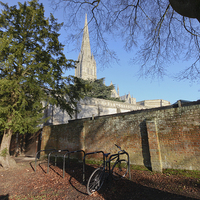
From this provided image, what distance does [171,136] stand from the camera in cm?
534

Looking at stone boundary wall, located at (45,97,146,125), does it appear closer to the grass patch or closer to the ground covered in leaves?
the ground covered in leaves

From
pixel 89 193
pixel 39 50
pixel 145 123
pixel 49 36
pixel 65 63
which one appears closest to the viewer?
pixel 89 193

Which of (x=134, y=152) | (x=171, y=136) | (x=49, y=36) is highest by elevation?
(x=49, y=36)

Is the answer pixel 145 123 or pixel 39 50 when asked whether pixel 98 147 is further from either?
pixel 39 50

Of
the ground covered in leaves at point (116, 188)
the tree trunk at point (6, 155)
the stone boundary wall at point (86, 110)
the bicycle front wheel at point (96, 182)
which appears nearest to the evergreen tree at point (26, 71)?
the tree trunk at point (6, 155)

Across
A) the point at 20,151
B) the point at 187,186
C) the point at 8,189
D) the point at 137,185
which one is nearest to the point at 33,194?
the point at 8,189

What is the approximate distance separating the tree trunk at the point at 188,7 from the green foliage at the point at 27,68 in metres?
6.53

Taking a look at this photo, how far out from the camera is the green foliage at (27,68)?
7023 mm

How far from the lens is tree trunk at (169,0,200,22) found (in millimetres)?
2219

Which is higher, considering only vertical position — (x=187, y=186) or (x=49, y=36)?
(x=49, y=36)

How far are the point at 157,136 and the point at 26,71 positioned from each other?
25.7ft

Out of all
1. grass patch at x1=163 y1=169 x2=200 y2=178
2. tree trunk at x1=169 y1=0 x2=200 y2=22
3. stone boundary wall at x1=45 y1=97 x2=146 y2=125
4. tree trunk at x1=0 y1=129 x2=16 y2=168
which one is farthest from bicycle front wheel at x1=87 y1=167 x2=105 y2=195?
stone boundary wall at x1=45 y1=97 x2=146 y2=125

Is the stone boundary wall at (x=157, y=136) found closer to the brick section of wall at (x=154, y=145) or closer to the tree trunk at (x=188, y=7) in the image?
the brick section of wall at (x=154, y=145)

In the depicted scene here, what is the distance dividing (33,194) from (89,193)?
173 centimetres
